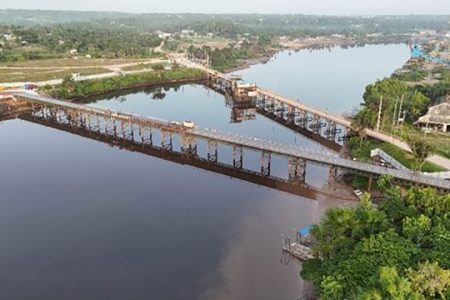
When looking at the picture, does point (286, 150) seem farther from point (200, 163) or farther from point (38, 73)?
point (38, 73)

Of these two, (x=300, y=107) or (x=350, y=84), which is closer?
(x=300, y=107)

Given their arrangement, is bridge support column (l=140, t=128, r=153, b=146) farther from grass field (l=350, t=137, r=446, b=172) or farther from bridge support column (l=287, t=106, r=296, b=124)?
grass field (l=350, t=137, r=446, b=172)

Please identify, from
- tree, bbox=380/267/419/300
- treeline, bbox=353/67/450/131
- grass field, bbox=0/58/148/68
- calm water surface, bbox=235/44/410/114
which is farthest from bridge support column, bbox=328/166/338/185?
grass field, bbox=0/58/148/68

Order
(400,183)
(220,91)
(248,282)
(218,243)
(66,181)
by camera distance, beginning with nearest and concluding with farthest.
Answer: (248,282)
(218,243)
(400,183)
(66,181)
(220,91)

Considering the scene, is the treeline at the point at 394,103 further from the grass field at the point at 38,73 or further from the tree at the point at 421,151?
the grass field at the point at 38,73

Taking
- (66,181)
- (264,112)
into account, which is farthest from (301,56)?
(66,181)

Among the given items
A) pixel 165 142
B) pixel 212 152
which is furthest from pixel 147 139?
pixel 212 152

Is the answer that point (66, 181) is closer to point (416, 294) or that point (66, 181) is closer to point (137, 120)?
point (137, 120)

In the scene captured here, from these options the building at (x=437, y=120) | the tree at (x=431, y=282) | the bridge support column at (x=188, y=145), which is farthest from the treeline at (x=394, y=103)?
the tree at (x=431, y=282)
